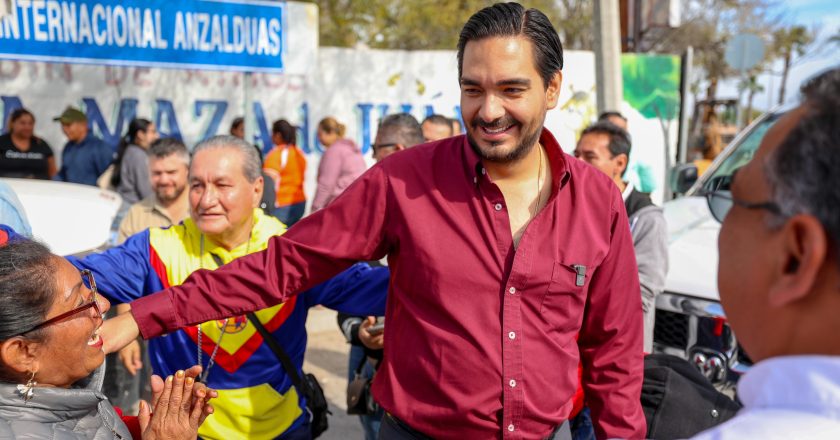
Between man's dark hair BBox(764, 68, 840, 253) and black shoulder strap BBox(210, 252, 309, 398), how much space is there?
1929mm

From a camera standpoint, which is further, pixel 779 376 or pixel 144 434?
pixel 144 434

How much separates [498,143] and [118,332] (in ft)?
3.96

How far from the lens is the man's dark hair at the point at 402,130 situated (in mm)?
4422

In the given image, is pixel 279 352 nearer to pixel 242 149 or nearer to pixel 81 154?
pixel 242 149

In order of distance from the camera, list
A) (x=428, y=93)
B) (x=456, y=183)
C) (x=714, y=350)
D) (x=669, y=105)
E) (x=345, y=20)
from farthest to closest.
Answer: (x=345, y=20)
(x=669, y=105)
(x=428, y=93)
(x=714, y=350)
(x=456, y=183)

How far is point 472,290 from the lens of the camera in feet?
6.81

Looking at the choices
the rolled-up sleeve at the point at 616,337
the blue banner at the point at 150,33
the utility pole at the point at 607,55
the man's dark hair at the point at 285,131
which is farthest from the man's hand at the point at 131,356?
the utility pole at the point at 607,55

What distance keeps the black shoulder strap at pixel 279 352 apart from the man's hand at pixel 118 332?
1.53 feet

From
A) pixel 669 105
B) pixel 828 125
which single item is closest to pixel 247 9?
pixel 828 125

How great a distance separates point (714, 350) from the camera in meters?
3.98

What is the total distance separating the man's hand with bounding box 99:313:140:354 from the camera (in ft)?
6.97

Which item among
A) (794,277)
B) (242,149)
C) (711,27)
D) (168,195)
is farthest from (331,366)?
(711,27)

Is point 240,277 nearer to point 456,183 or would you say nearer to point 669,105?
point 456,183

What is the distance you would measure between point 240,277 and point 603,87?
6.23 m
